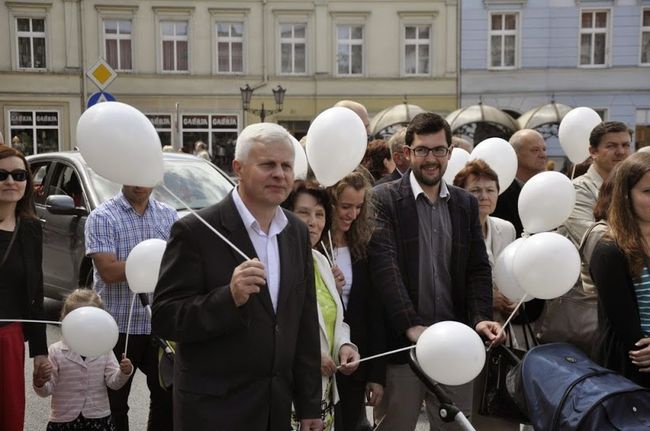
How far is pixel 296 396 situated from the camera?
2.97 meters

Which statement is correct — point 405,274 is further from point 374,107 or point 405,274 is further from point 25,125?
point 25,125

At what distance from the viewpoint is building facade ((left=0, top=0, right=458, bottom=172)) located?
27.9m

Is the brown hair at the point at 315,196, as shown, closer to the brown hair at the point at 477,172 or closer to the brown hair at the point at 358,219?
the brown hair at the point at 358,219

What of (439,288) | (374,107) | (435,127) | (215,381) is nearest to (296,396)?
(215,381)

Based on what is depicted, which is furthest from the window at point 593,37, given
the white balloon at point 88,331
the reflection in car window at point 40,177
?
the white balloon at point 88,331

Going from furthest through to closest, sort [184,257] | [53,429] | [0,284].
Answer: [53,429] → [0,284] → [184,257]

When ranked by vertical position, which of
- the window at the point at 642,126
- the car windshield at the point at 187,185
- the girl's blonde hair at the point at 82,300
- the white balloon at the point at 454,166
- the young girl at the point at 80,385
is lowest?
the young girl at the point at 80,385

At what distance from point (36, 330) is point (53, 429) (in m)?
0.66

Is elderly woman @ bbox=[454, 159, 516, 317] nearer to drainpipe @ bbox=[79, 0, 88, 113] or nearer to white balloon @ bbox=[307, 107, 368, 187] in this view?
white balloon @ bbox=[307, 107, 368, 187]

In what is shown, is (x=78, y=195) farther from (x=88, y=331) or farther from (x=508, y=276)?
(x=508, y=276)

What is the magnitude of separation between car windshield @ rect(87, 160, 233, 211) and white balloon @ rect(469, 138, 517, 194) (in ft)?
8.95

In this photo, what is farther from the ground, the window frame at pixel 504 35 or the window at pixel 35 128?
the window frame at pixel 504 35

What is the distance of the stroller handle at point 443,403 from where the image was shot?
2998 mm

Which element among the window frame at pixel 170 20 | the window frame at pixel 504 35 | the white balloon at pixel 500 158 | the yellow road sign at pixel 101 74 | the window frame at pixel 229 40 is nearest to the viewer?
the white balloon at pixel 500 158
